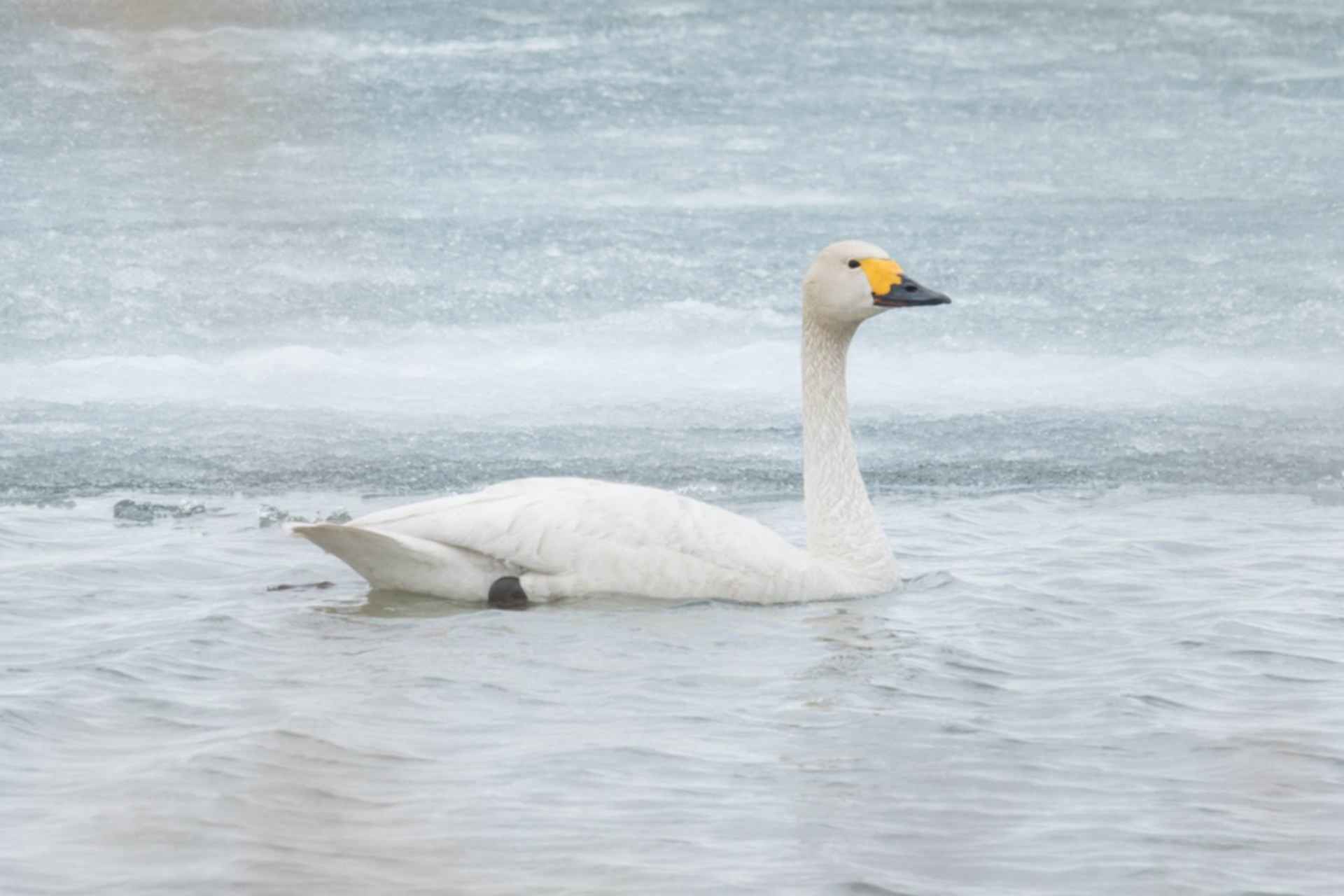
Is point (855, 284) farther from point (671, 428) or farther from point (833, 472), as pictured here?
point (671, 428)

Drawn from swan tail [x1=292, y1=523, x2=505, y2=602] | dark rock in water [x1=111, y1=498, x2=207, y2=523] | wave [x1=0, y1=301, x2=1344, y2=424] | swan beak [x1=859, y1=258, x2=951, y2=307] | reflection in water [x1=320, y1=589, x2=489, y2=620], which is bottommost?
reflection in water [x1=320, y1=589, x2=489, y2=620]

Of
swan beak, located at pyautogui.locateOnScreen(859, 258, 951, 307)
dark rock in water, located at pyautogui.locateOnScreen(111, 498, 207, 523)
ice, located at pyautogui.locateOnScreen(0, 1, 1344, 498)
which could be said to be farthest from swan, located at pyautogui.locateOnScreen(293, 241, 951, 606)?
ice, located at pyautogui.locateOnScreen(0, 1, 1344, 498)

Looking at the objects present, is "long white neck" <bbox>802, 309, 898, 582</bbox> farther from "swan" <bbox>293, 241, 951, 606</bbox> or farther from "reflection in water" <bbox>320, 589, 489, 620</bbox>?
"reflection in water" <bbox>320, 589, 489, 620</bbox>

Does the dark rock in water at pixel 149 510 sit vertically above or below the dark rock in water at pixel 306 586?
above

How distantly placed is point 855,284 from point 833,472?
62 centimetres

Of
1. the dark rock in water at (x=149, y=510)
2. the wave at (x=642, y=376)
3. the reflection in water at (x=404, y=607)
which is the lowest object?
the reflection in water at (x=404, y=607)

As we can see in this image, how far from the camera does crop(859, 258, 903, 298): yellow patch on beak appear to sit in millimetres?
6301

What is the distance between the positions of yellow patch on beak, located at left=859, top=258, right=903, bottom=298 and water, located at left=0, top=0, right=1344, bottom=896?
0.99 metres

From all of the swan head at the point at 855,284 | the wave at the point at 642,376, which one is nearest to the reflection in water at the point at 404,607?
the swan head at the point at 855,284

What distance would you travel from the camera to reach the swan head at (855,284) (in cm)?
630

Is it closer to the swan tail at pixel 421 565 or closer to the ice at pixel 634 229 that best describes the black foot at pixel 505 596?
the swan tail at pixel 421 565

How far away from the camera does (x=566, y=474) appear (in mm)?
8375

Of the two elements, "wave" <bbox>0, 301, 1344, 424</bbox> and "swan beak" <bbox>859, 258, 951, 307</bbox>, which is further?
"wave" <bbox>0, 301, 1344, 424</bbox>

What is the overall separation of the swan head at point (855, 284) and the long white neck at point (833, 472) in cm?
7
